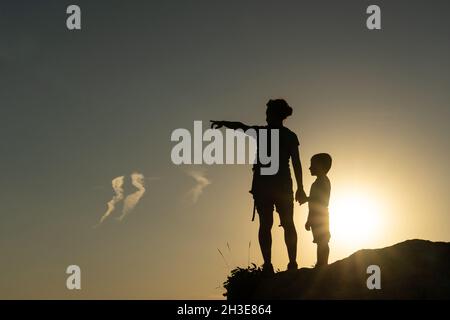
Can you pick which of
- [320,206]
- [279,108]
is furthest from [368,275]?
[279,108]

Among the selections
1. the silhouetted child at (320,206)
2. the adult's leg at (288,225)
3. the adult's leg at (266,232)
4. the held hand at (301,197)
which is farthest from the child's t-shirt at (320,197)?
the adult's leg at (266,232)

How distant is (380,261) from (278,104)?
341 cm

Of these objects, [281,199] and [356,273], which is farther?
[281,199]

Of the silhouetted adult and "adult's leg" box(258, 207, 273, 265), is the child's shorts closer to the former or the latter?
the silhouetted adult

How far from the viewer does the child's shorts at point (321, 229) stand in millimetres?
12709

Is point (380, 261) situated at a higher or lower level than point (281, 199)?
lower

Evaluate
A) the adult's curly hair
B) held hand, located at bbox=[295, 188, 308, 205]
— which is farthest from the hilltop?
the adult's curly hair

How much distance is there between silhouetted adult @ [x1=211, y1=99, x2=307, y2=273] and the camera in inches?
503

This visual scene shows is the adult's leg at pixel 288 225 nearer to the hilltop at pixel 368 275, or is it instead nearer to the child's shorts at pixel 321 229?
the child's shorts at pixel 321 229

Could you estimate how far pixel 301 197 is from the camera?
12953 mm
